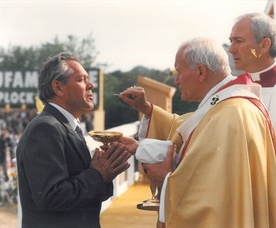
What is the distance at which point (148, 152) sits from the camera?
205 cm

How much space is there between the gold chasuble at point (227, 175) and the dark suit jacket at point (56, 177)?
306mm

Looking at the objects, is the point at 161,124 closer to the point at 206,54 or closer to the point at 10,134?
the point at 206,54

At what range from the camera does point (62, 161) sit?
6.71ft

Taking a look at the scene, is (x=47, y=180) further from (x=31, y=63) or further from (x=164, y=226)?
(x=31, y=63)

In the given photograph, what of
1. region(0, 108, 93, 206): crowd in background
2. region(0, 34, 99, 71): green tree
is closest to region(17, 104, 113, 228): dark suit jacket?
region(0, 108, 93, 206): crowd in background

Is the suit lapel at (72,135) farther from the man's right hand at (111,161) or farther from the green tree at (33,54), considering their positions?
the green tree at (33,54)

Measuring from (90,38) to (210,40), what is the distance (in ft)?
70.1

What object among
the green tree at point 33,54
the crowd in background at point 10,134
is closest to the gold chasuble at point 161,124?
the crowd in background at point 10,134

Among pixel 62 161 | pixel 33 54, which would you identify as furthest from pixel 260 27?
pixel 33 54

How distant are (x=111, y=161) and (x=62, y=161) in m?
0.19

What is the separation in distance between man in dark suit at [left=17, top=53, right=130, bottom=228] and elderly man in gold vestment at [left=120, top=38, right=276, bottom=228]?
0.18m

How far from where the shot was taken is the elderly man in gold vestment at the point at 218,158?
193 cm

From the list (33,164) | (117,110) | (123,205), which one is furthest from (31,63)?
(33,164)

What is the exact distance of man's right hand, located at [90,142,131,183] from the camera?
214 centimetres
